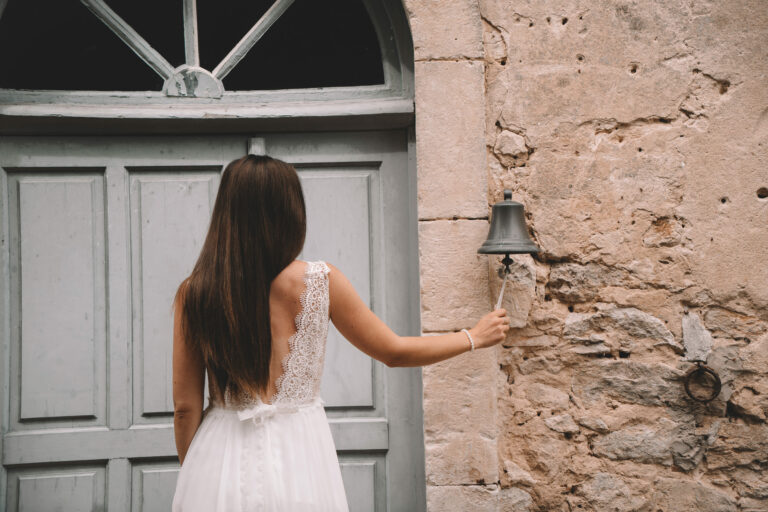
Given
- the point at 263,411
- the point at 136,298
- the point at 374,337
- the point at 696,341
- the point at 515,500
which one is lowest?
the point at 515,500

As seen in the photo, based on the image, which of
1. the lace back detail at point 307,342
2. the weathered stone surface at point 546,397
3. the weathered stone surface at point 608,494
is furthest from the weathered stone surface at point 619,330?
the lace back detail at point 307,342

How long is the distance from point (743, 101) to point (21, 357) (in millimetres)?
3365

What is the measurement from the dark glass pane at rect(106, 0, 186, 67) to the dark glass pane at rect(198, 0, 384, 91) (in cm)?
11

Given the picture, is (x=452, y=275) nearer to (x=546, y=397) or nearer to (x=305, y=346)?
(x=546, y=397)

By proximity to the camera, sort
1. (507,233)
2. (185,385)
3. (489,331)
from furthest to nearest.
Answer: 1. (507,233)
2. (489,331)
3. (185,385)

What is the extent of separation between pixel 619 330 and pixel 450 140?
3.52 ft

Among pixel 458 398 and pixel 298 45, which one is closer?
pixel 458 398

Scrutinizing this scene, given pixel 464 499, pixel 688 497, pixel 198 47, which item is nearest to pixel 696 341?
pixel 688 497

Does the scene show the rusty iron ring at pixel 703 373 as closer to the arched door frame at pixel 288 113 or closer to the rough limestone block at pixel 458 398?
the rough limestone block at pixel 458 398

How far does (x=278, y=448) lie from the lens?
1657 millimetres

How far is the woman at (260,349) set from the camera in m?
1.58

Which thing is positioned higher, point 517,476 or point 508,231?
point 508,231

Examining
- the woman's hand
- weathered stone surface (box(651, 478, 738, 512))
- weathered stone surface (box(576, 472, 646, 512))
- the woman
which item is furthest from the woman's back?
weathered stone surface (box(651, 478, 738, 512))

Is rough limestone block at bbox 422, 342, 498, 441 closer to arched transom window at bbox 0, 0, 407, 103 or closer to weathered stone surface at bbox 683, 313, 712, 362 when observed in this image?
weathered stone surface at bbox 683, 313, 712, 362
